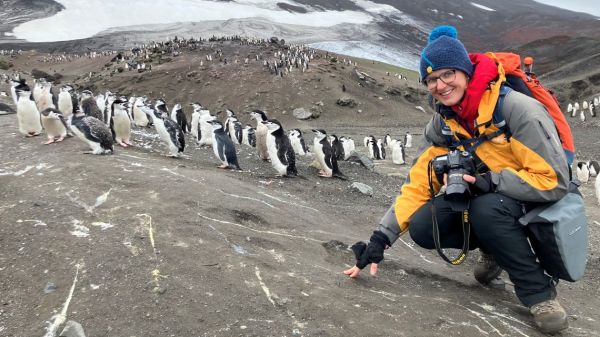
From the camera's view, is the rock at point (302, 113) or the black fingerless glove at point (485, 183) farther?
the rock at point (302, 113)

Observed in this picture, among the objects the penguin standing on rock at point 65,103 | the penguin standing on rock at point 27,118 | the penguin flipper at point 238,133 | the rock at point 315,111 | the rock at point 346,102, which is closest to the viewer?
the penguin standing on rock at point 27,118

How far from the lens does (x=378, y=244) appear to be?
3.47 metres

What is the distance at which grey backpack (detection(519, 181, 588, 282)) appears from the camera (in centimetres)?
294

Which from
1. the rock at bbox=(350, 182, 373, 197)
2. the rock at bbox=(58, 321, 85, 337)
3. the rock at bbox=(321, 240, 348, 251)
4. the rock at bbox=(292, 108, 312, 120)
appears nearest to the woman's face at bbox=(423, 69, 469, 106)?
the rock at bbox=(321, 240, 348, 251)

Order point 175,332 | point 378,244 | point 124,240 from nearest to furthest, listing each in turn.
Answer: point 175,332, point 378,244, point 124,240

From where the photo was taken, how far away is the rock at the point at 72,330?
2754 millimetres

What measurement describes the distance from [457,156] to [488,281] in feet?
4.73

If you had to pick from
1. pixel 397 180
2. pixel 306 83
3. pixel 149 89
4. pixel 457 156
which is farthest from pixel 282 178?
pixel 149 89

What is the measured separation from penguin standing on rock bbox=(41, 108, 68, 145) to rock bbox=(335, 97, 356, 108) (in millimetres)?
24277

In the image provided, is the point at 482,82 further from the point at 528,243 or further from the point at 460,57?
the point at 528,243

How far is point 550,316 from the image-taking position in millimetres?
3062

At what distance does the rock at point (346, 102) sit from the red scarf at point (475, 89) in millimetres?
28559

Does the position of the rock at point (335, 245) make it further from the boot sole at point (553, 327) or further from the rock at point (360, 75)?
the rock at point (360, 75)

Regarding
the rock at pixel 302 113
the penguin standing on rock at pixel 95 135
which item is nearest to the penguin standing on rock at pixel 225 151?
the penguin standing on rock at pixel 95 135
